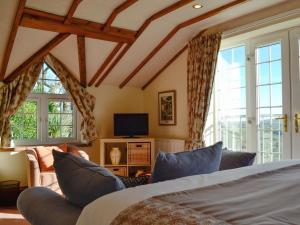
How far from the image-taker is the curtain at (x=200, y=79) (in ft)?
14.8

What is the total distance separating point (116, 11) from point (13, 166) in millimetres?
2835

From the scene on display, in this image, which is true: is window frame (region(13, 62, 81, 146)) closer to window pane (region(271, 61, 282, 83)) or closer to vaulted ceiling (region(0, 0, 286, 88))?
vaulted ceiling (region(0, 0, 286, 88))

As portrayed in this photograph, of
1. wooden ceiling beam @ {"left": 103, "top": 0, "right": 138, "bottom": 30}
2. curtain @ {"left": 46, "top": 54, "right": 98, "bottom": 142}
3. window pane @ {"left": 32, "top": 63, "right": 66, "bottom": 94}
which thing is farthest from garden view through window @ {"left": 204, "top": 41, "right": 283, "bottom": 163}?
window pane @ {"left": 32, "top": 63, "right": 66, "bottom": 94}

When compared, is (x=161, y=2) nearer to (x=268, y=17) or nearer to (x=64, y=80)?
(x=268, y=17)

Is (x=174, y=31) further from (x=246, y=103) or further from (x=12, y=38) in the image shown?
(x=12, y=38)

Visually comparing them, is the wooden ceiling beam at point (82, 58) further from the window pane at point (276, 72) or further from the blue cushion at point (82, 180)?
the blue cushion at point (82, 180)

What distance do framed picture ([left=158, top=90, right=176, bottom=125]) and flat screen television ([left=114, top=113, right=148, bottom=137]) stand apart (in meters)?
0.33

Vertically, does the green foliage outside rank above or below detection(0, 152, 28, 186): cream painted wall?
above

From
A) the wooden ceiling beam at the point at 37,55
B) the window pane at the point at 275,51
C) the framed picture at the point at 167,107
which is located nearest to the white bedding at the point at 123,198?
the window pane at the point at 275,51

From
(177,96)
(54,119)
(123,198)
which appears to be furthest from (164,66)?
(123,198)

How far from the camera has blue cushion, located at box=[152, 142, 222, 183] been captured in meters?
1.60

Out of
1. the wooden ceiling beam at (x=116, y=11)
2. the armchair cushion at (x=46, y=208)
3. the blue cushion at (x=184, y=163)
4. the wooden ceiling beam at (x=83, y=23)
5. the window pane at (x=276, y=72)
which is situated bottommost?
the armchair cushion at (x=46, y=208)

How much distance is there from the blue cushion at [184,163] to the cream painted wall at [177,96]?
3.31 meters

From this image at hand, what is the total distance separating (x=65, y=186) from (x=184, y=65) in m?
3.93
